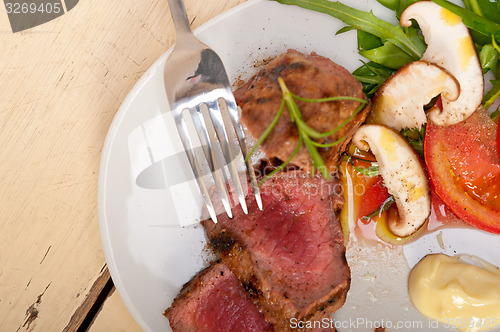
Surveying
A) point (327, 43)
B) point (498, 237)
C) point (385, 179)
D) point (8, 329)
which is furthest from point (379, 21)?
point (8, 329)

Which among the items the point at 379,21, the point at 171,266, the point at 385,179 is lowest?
the point at 171,266

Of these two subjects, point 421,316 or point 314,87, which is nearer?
point 314,87

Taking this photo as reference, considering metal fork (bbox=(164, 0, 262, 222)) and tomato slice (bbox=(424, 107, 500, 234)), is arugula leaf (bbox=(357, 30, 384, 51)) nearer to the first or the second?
tomato slice (bbox=(424, 107, 500, 234))

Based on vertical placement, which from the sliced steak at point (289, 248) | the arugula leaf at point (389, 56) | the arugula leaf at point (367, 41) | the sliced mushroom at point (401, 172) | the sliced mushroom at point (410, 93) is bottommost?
the sliced steak at point (289, 248)

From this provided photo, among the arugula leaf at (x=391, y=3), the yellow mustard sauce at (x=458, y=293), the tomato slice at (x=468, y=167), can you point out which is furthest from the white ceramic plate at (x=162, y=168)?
the yellow mustard sauce at (x=458, y=293)

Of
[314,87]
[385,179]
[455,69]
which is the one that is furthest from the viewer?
[385,179]

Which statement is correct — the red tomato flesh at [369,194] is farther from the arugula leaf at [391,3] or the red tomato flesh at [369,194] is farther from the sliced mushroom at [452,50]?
the arugula leaf at [391,3]

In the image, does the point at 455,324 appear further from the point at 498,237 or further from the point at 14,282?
the point at 14,282

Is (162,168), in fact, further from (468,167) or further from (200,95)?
(468,167)
